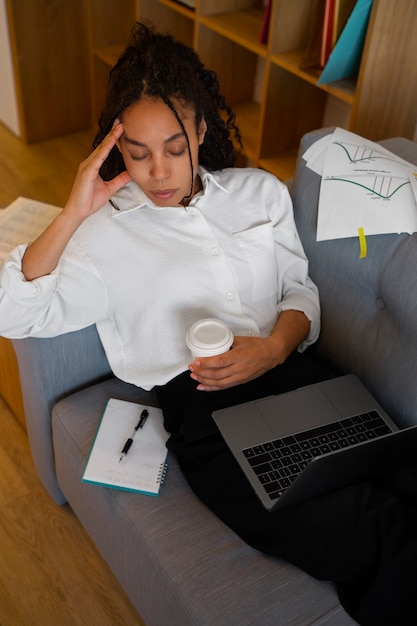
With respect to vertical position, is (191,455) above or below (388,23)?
below

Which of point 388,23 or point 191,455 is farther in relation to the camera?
point 388,23

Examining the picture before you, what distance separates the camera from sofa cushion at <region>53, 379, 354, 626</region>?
1.05 meters

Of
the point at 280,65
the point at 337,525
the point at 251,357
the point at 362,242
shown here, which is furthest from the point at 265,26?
the point at 337,525

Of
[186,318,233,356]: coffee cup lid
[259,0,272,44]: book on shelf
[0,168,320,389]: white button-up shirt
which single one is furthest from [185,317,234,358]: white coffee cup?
[259,0,272,44]: book on shelf

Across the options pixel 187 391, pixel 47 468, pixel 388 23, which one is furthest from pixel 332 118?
pixel 47 468

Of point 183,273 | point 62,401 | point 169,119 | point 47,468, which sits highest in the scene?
point 169,119

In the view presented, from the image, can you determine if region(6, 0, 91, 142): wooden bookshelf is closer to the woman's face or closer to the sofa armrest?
the woman's face

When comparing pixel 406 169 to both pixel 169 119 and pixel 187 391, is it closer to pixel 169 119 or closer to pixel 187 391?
pixel 169 119

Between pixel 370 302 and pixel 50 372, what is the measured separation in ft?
2.26

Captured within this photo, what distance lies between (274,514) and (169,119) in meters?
0.75

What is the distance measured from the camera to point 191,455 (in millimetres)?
1248

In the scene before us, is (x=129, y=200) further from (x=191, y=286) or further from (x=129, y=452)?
(x=129, y=452)

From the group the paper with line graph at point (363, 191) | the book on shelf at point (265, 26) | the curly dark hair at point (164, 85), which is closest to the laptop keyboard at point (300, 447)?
the paper with line graph at point (363, 191)

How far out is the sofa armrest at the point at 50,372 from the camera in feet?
4.35
